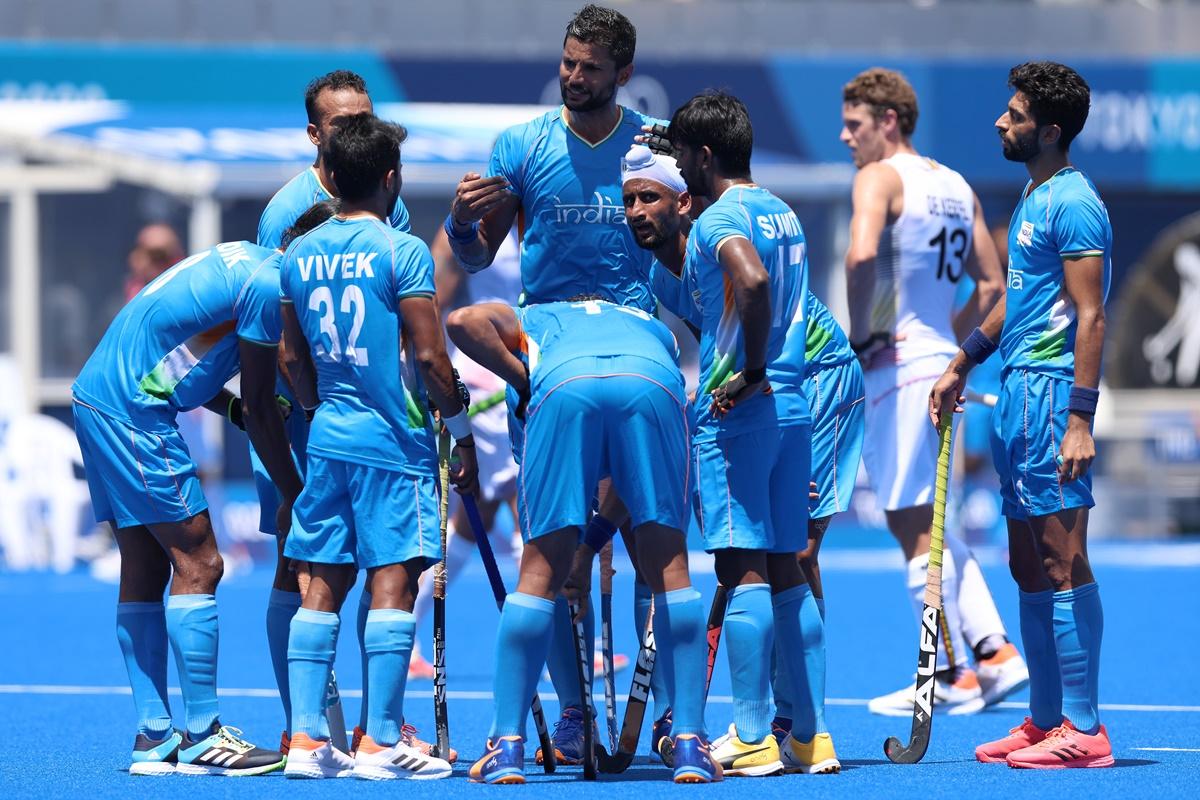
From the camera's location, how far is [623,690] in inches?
357

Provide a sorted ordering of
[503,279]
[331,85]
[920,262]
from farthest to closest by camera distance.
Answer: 1. [503,279]
2. [920,262]
3. [331,85]

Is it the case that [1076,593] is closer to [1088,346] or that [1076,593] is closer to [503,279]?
[1088,346]

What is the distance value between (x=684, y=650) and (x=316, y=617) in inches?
44.5

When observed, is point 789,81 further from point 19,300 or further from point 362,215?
point 362,215

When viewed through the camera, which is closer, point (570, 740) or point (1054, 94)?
point (1054, 94)

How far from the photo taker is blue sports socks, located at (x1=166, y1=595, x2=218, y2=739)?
6.58 metres

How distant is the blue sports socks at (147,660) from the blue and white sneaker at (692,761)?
1.74m

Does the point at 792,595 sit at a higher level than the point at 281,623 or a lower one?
higher

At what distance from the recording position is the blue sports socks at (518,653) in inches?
239

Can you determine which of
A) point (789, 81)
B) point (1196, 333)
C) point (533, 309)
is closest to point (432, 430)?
point (533, 309)

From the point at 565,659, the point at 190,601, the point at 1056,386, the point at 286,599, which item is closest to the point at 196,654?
the point at 190,601

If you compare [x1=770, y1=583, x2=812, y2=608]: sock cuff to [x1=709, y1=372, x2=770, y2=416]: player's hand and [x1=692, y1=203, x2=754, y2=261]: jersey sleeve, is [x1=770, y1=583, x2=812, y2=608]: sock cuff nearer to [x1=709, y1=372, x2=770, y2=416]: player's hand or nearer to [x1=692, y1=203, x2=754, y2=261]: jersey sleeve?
[x1=709, y1=372, x2=770, y2=416]: player's hand

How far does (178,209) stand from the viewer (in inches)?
664

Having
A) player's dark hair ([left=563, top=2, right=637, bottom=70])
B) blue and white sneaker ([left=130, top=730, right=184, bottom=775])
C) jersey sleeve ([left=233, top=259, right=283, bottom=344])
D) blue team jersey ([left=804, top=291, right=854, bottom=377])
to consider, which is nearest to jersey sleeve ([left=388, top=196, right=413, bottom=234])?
jersey sleeve ([left=233, top=259, right=283, bottom=344])
